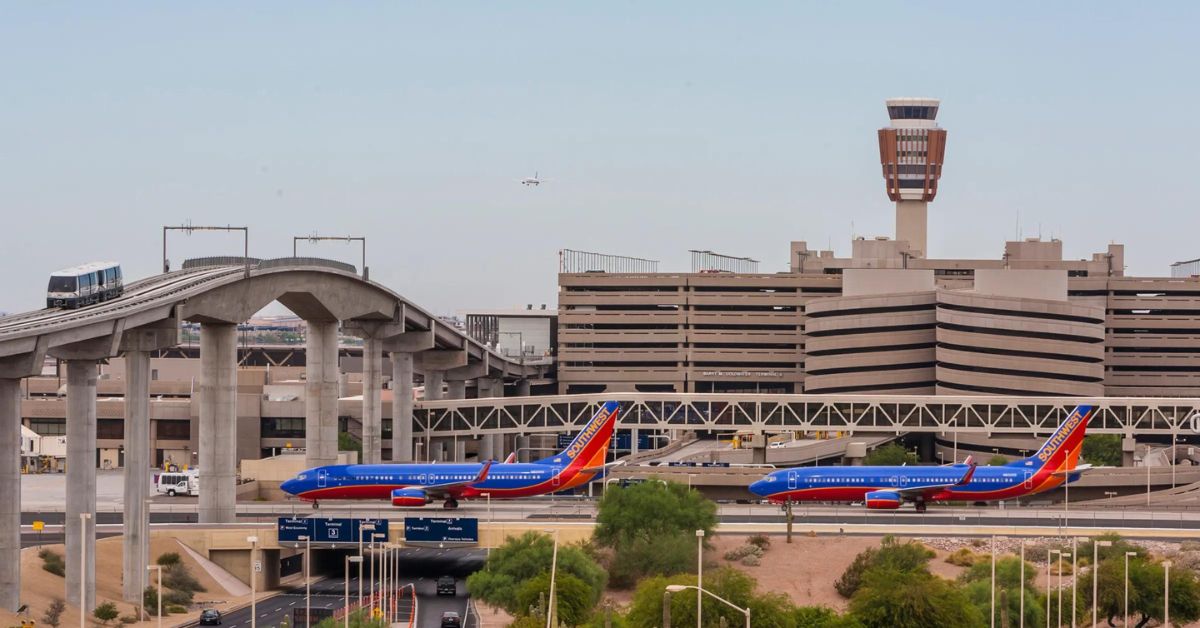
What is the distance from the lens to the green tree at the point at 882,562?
11719cm

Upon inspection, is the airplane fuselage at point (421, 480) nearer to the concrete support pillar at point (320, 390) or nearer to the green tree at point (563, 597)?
the concrete support pillar at point (320, 390)

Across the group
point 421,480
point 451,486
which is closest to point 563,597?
point 451,486

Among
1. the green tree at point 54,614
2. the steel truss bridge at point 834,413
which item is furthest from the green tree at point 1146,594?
the steel truss bridge at point 834,413

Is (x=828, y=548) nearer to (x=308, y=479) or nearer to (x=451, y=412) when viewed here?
(x=308, y=479)

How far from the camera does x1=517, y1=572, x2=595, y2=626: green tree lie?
102938mm

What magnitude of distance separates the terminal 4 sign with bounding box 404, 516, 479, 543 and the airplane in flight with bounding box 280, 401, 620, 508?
17.6 metres

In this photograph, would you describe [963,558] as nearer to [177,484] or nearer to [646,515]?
[646,515]

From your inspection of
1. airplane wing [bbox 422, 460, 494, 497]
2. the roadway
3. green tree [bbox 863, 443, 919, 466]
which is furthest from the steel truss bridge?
the roadway

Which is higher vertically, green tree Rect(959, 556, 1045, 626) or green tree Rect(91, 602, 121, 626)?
green tree Rect(959, 556, 1045, 626)

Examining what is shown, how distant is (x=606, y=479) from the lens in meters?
156

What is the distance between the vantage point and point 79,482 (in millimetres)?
107938

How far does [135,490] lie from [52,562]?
6.99 metres

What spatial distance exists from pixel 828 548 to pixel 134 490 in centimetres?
4304

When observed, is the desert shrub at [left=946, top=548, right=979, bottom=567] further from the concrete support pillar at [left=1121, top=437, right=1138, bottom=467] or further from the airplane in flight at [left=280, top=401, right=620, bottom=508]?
the concrete support pillar at [left=1121, top=437, right=1138, bottom=467]
